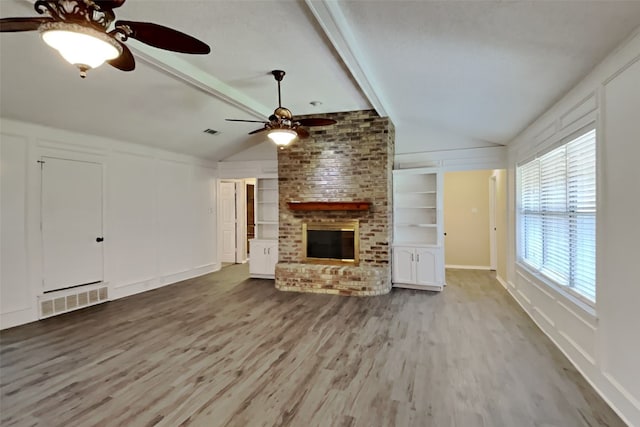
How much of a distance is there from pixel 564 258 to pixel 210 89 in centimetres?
440

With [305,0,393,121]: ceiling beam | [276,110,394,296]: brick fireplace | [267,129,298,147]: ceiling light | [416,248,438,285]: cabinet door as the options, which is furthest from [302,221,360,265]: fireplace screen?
[305,0,393,121]: ceiling beam

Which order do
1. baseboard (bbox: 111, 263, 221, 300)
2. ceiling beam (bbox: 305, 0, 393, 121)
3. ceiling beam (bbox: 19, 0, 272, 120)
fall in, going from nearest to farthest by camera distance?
ceiling beam (bbox: 305, 0, 393, 121), ceiling beam (bbox: 19, 0, 272, 120), baseboard (bbox: 111, 263, 221, 300)

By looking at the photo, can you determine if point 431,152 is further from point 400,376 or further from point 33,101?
point 33,101

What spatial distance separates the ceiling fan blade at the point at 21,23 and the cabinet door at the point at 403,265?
5214 millimetres

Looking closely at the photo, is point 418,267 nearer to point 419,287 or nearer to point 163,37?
point 419,287

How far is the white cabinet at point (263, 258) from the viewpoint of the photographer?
666 cm

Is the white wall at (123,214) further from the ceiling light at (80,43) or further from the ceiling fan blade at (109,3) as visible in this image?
the ceiling fan blade at (109,3)

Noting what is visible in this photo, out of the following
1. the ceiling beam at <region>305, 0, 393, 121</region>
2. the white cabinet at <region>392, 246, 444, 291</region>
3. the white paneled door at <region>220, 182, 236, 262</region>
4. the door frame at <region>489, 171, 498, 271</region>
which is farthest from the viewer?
the white paneled door at <region>220, 182, 236, 262</region>

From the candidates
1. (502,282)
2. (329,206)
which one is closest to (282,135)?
(329,206)

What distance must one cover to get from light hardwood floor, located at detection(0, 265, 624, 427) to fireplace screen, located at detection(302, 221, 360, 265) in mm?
1162

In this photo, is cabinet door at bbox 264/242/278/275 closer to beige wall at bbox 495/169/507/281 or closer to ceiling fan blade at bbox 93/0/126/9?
beige wall at bbox 495/169/507/281

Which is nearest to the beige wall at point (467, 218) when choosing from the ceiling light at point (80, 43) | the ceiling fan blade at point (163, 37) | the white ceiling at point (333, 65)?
the white ceiling at point (333, 65)

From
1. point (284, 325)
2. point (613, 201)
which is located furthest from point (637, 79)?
point (284, 325)

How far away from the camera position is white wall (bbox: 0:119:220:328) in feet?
13.4
